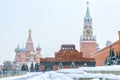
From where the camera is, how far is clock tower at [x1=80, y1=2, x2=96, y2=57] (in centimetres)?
13038

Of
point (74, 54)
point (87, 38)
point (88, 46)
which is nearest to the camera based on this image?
point (74, 54)

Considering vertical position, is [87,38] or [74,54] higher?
[87,38]

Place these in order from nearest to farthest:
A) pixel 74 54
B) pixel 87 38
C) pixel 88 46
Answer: pixel 74 54, pixel 87 38, pixel 88 46

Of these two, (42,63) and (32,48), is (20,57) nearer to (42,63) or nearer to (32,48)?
(32,48)

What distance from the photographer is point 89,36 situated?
13088cm

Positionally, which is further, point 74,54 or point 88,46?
point 88,46

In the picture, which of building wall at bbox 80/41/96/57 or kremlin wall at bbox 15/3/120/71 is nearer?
kremlin wall at bbox 15/3/120/71

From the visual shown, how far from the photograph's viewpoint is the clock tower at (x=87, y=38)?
428ft

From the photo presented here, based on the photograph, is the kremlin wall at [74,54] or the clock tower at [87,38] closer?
the kremlin wall at [74,54]

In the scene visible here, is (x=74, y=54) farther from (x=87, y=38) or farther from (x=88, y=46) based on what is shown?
(x=88, y=46)

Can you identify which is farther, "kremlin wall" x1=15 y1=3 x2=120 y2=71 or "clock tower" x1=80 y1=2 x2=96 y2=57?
"clock tower" x1=80 y1=2 x2=96 y2=57

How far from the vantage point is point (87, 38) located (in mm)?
130625

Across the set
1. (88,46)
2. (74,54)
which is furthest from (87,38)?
(74,54)

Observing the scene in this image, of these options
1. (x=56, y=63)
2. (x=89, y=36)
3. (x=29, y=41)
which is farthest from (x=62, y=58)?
(x=29, y=41)
